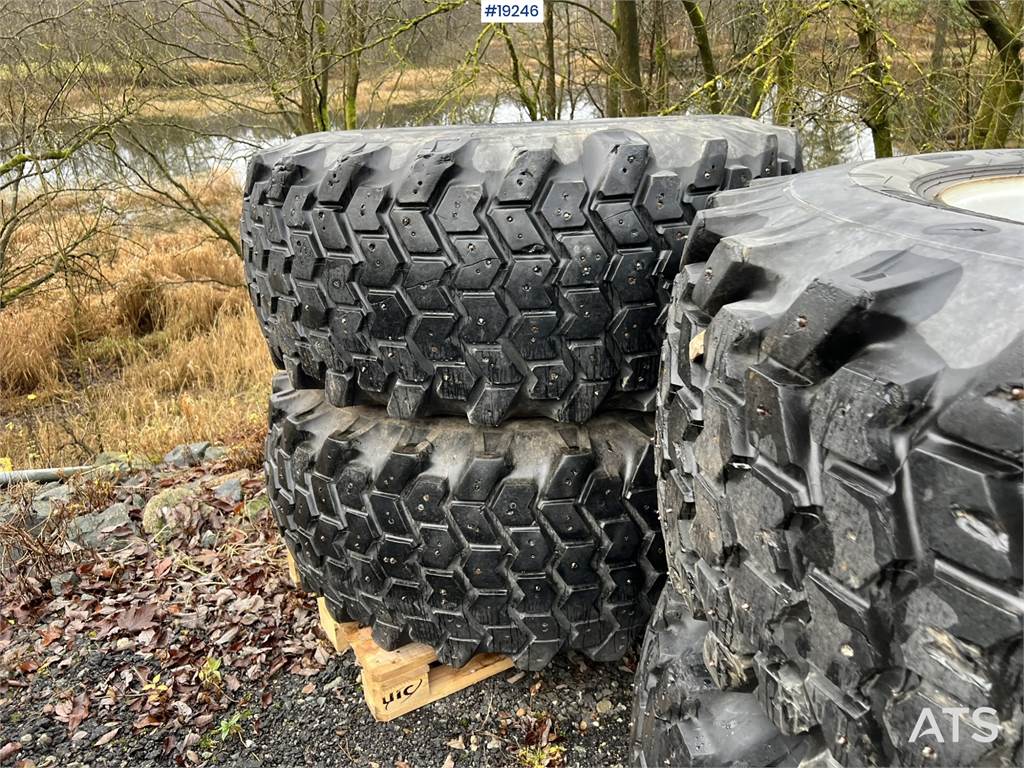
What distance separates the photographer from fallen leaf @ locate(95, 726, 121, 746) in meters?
1.85

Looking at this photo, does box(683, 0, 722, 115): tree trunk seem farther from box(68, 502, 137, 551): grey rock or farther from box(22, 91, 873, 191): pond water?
box(68, 502, 137, 551): grey rock

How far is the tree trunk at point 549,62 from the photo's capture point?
7.61m

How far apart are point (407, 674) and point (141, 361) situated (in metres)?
5.63

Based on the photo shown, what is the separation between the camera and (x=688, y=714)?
1.18 meters

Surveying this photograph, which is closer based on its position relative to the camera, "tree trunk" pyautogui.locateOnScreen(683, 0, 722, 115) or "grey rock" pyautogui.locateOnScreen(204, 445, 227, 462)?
"grey rock" pyautogui.locateOnScreen(204, 445, 227, 462)

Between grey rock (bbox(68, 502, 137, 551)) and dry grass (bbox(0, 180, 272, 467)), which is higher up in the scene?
grey rock (bbox(68, 502, 137, 551))

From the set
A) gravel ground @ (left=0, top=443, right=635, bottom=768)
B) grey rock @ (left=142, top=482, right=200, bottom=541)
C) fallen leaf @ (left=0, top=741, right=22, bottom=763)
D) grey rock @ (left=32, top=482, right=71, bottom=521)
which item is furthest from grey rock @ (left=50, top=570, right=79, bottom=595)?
fallen leaf @ (left=0, top=741, right=22, bottom=763)

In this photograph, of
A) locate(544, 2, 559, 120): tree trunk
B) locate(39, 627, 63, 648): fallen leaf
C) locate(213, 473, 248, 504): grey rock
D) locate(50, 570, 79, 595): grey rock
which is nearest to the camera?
locate(39, 627, 63, 648): fallen leaf

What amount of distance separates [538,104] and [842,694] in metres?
7.46

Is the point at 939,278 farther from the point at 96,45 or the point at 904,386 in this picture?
the point at 96,45

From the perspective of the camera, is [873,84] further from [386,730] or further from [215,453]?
[386,730]

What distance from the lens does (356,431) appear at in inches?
68.9

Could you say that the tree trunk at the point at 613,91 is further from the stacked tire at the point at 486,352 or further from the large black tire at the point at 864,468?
the large black tire at the point at 864,468

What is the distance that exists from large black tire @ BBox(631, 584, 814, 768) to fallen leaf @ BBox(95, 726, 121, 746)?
4.45 ft
